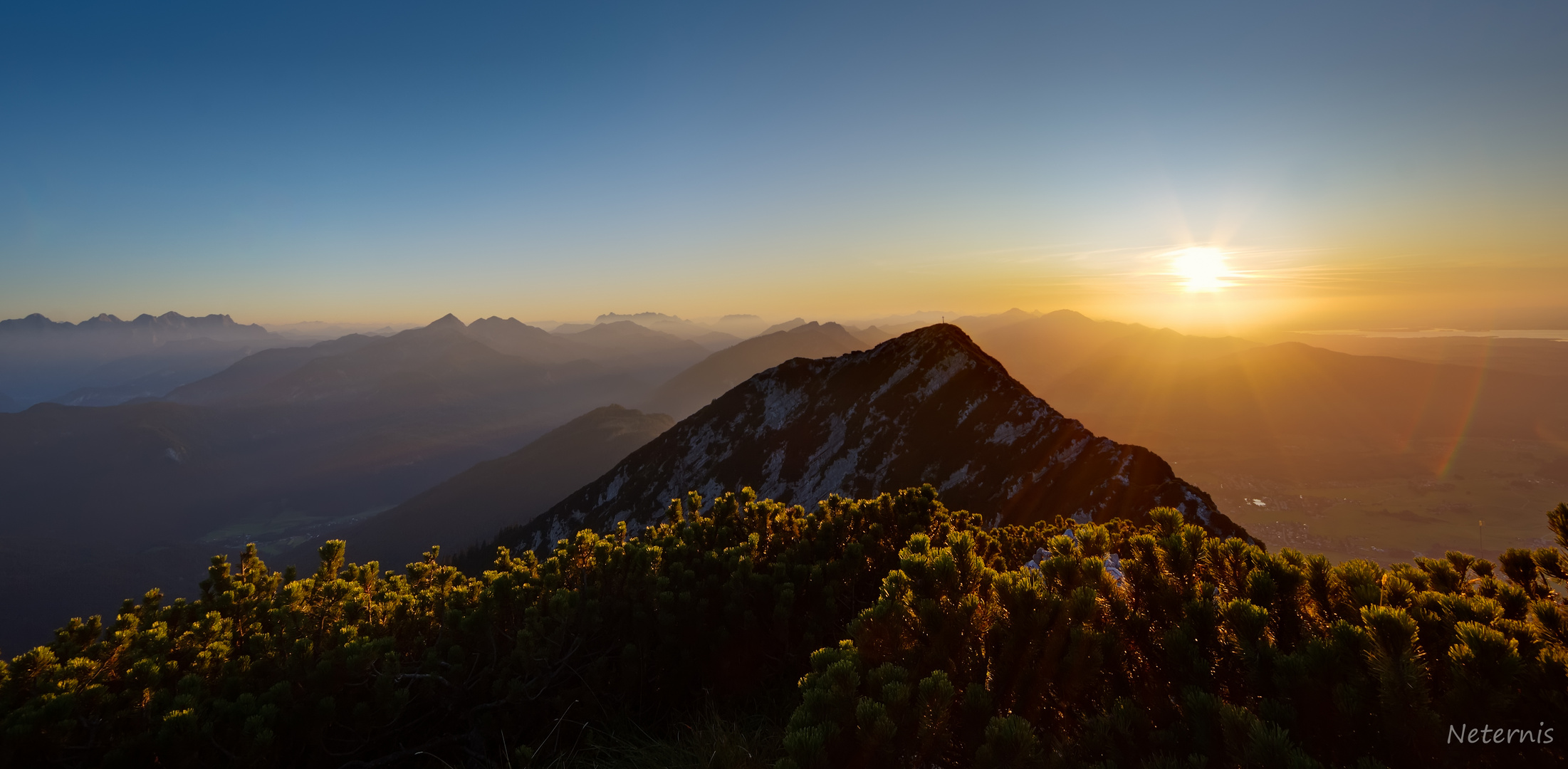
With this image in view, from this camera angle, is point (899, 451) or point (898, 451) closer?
point (899, 451)

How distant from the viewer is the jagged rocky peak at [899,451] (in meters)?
50.1

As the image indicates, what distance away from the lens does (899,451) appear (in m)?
79.6

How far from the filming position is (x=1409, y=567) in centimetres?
555

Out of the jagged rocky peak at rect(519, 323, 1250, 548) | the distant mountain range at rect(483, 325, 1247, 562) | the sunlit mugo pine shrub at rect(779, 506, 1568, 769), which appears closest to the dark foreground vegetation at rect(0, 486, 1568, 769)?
the sunlit mugo pine shrub at rect(779, 506, 1568, 769)

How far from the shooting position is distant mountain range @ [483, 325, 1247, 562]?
5025 centimetres

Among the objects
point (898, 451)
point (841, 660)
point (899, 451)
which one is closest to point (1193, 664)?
point (841, 660)

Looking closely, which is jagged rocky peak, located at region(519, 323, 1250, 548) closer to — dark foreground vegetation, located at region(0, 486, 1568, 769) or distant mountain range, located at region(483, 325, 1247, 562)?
distant mountain range, located at region(483, 325, 1247, 562)

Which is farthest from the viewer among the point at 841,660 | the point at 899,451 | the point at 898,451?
the point at 898,451

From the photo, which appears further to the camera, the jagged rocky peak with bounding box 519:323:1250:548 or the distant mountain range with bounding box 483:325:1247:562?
the distant mountain range with bounding box 483:325:1247:562

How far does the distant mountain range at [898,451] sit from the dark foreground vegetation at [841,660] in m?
34.0

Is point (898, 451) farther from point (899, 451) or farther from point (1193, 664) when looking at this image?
point (1193, 664)

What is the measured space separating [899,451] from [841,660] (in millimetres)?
76608

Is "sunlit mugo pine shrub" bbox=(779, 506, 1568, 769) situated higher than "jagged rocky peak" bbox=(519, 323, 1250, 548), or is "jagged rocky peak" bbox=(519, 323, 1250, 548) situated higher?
"sunlit mugo pine shrub" bbox=(779, 506, 1568, 769)

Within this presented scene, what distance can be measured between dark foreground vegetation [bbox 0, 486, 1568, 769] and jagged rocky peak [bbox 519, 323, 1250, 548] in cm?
2004
